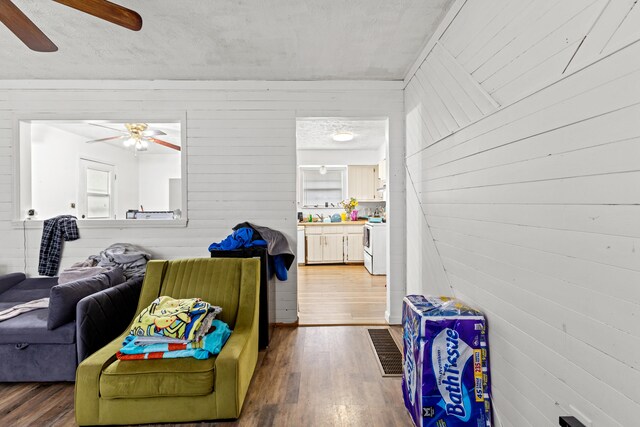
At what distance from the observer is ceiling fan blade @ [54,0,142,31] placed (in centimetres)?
160

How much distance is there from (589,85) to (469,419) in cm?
162

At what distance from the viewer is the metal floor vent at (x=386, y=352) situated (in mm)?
2443

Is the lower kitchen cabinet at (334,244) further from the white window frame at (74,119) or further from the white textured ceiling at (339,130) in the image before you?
the white window frame at (74,119)

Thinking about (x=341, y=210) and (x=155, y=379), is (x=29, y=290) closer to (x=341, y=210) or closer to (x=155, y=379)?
(x=155, y=379)

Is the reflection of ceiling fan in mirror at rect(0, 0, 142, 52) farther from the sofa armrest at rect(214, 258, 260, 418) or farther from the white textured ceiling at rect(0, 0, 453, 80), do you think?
the sofa armrest at rect(214, 258, 260, 418)

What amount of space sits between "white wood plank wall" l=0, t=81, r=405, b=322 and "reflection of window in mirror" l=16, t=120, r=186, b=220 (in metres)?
0.22

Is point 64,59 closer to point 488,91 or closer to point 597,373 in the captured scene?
point 488,91

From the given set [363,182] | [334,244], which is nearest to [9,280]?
[334,244]

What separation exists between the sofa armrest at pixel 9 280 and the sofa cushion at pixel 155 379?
2090 mm

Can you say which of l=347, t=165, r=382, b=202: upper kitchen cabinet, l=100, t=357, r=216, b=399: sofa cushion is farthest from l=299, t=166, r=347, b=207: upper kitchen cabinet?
l=100, t=357, r=216, b=399: sofa cushion

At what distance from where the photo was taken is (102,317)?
2.32 metres

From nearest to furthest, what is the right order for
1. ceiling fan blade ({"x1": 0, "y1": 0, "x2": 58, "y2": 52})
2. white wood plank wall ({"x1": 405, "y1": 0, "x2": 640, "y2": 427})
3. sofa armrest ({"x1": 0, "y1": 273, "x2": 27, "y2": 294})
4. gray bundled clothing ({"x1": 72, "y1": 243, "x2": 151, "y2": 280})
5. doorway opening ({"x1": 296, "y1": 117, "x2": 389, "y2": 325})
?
white wood plank wall ({"x1": 405, "y1": 0, "x2": 640, "y2": 427})
ceiling fan blade ({"x1": 0, "y1": 0, "x2": 58, "y2": 52})
sofa armrest ({"x1": 0, "y1": 273, "x2": 27, "y2": 294})
gray bundled clothing ({"x1": 72, "y1": 243, "x2": 151, "y2": 280})
doorway opening ({"x1": 296, "y1": 117, "x2": 389, "y2": 325})

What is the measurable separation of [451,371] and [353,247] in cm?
498

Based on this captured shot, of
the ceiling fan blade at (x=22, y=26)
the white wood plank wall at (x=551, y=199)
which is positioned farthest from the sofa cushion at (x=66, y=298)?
the white wood plank wall at (x=551, y=199)
